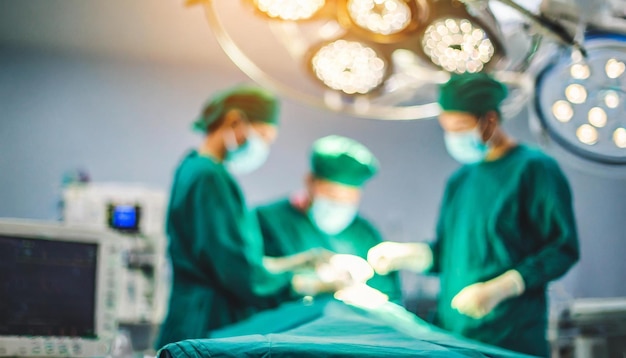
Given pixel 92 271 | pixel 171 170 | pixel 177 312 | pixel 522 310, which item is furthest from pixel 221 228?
pixel 171 170

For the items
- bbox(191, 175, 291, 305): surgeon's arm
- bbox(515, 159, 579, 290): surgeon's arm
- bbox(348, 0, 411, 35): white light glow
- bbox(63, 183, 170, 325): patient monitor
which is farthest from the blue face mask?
bbox(63, 183, 170, 325): patient monitor

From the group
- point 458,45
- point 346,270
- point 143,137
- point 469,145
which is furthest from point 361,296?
point 143,137

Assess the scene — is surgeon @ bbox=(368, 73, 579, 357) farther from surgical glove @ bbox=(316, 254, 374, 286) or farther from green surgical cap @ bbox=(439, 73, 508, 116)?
surgical glove @ bbox=(316, 254, 374, 286)

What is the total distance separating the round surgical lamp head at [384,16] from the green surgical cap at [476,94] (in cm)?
40

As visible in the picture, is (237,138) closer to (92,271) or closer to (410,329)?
(92,271)

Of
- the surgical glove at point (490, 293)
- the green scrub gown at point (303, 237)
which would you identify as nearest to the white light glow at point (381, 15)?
the surgical glove at point (490, 293)

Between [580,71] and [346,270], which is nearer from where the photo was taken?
[580,71]

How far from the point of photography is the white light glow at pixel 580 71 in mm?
2935

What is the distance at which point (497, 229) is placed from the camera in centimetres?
321

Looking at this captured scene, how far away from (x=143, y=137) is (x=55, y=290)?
2.01 meters

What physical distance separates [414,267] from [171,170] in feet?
5.70

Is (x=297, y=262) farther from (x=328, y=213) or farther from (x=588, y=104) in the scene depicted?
(x=588, y=104)

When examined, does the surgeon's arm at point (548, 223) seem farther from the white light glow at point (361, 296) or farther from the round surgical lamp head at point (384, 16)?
the round surgical lamp head at point (384, 16)

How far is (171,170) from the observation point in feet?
15.4
